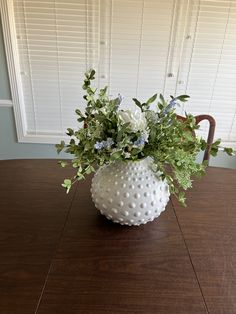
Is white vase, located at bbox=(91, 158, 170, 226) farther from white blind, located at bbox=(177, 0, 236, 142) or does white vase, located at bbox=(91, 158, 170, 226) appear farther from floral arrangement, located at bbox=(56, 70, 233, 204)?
white blind, located at bbox=(177, 0, 236, 142)

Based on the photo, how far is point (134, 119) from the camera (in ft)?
2.40

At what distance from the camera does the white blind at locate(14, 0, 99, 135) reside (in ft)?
6.10

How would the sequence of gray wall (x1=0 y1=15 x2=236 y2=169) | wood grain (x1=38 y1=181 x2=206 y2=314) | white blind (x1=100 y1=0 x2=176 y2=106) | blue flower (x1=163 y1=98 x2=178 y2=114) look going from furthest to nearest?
gray wall (x1=0 y1=15 x2=236 y2=169), white blind (x1=100 y1=0 x2=176 y2=106), blue flower (x1=163 y1=98 x2=178 y2=114), wood grain (x1=38 y1=181 x2=206 y2=314)

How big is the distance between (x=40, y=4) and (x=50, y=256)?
5.88 ft

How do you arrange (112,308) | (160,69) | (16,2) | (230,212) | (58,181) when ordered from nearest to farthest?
(112,308) → (230,212) → (58,181) → (16,2) → (160,69)

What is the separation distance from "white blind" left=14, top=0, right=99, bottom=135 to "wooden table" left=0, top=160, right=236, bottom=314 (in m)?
1.21

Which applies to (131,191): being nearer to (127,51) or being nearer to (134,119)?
(134,119)

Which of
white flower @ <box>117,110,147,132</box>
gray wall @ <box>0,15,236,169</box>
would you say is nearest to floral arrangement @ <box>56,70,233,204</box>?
white flower @ <box>117,110,147,132</box>

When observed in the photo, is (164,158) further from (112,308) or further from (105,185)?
(112,308)

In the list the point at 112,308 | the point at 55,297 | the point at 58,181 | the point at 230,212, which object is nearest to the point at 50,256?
the point at 55,297

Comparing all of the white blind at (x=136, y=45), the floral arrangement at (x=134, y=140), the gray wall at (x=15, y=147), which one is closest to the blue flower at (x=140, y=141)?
the floral arrangement at (x=134, y=140)

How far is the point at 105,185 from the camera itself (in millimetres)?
817

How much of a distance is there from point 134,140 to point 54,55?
61.3 inches

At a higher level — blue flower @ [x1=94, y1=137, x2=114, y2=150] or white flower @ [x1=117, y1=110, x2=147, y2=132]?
white flower @ [x1=117, y1=110, x2=147, y2=132]
